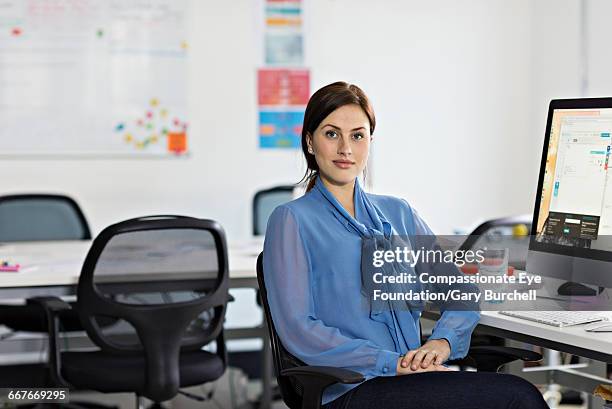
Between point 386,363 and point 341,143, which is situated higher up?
point 341,143

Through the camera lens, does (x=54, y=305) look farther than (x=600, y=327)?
Yes

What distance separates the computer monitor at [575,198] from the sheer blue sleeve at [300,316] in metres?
0.60

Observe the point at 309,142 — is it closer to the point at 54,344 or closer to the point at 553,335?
the point at 553,335

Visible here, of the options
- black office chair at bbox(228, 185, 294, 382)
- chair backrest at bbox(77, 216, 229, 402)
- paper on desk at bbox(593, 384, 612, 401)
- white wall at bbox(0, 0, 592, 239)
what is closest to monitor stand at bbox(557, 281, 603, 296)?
paper on desk at bbox(593, 384, 612, 401)

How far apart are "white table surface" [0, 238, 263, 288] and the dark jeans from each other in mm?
1227

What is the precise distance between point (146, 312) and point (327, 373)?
115 cm

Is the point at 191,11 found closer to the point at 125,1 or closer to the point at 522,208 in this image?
the point at 125,1

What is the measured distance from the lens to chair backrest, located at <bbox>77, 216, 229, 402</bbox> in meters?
2.77

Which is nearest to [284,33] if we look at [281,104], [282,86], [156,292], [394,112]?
[282,86]

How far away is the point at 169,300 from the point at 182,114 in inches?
91.8

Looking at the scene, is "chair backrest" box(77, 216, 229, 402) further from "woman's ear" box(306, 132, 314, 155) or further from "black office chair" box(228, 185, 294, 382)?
"black office chair" box(228, 185, 294, 382)

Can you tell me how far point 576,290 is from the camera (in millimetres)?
2359

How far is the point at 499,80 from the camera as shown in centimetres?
554

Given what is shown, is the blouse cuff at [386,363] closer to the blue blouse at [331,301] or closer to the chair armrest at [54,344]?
the blue blouse at [331,301]
